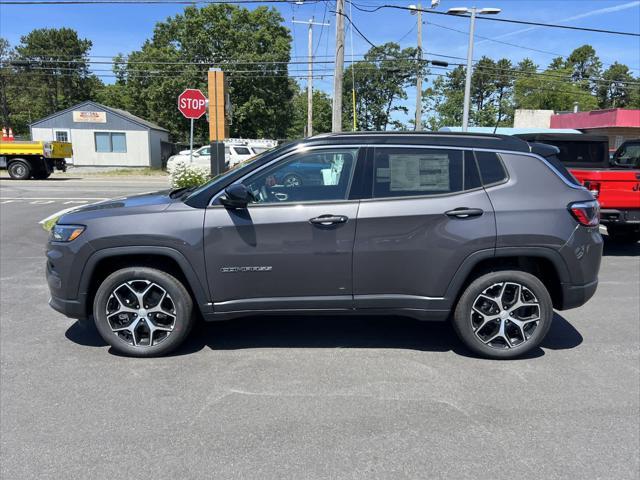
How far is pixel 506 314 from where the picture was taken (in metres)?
3.97

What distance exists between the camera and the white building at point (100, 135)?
33469 mm

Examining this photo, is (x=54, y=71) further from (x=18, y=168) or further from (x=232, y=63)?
(x=18, y=168)

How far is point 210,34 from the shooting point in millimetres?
41750

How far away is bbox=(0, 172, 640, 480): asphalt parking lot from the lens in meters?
2.69

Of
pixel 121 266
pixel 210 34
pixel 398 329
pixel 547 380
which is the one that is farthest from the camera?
pixel 210 34

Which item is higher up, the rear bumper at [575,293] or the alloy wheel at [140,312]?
the rear bumper at [575,293]

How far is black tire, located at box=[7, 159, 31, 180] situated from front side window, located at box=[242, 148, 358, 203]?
2547 centimetres

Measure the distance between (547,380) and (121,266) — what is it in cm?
351

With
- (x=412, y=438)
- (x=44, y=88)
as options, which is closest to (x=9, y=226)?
(x=412, y=438)

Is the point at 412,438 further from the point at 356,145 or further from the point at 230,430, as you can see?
the point at 356,145

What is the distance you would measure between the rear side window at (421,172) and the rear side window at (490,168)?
0.20ft

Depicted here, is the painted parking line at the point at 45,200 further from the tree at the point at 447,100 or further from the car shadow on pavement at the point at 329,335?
the tree at the point at 447,100

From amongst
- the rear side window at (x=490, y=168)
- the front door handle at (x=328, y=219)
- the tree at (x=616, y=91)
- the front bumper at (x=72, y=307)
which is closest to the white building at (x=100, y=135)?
the front bumper at (x=72, y=307)

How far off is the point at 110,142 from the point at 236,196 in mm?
34635
